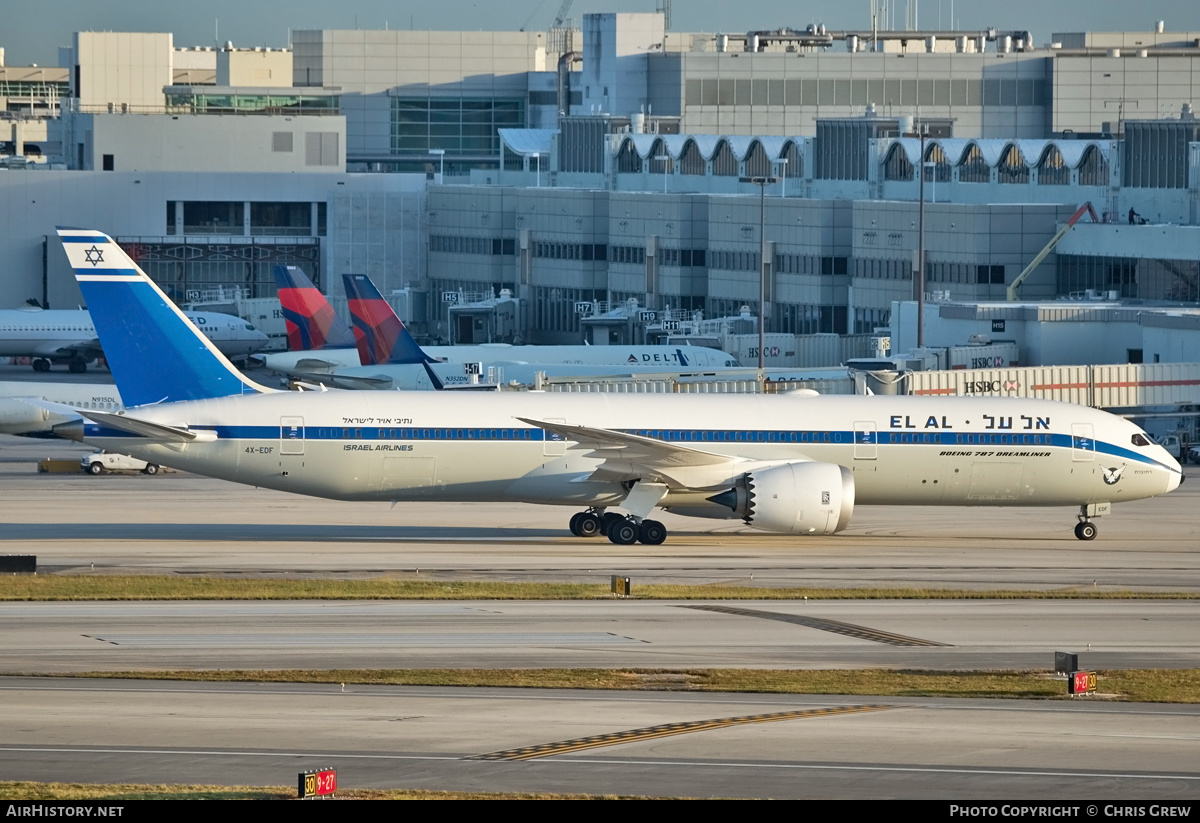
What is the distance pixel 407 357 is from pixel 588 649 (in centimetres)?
5074

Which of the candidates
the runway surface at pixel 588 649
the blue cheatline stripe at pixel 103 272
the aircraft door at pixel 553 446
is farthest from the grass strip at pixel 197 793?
the blue cheatline stripe at pixel 103 272

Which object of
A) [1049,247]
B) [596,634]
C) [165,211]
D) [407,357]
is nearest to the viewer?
[596,634]

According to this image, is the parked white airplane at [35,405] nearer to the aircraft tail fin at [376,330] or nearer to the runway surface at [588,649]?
the runway surface at [588,649]

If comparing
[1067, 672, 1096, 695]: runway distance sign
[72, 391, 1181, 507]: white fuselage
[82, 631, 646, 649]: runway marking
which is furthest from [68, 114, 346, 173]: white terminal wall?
[1067, 672, 1096, 695]: runway distance sign

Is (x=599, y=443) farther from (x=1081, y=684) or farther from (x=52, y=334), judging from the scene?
(x=52, y=334)

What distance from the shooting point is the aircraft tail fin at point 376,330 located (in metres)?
81.6

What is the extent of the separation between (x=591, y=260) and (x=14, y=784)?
106 metres

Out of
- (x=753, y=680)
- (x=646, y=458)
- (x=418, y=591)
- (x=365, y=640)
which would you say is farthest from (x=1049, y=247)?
(x=753, y=680)

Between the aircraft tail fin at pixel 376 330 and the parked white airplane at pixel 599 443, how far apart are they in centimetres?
3424

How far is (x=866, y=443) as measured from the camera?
47062 mm

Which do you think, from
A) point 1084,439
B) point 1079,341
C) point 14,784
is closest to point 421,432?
point 1084,439

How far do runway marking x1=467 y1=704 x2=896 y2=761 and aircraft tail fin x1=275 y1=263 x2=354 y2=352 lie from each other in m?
69.4

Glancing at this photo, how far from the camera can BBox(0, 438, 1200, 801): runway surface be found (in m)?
23.2

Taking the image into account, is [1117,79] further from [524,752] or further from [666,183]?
[524,752]
